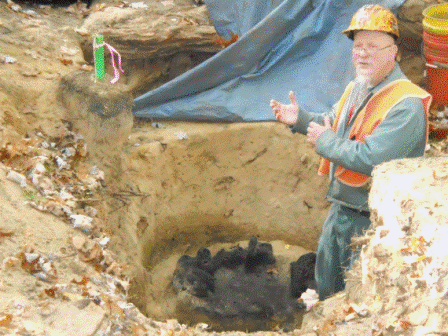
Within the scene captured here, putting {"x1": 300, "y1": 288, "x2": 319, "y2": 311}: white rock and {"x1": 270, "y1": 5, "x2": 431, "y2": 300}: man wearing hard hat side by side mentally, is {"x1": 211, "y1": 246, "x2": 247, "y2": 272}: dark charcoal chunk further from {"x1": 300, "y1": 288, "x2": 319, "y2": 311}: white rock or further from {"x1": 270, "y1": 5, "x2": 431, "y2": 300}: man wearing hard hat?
{"x1": 270, "y1": 5, "x2": 431, "y2": 300}: man wearing hard hat

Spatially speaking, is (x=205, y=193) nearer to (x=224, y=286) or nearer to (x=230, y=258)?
(x=230, y=258)

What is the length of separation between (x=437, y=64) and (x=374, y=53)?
271 cm

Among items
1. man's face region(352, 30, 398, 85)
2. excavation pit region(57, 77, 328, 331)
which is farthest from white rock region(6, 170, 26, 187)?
man's face region(352, 30, 398, 85)

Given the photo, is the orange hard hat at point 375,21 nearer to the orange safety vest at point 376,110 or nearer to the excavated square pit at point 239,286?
the orange safety vest at point 376,110

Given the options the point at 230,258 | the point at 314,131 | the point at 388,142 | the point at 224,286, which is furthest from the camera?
the point at 230,258

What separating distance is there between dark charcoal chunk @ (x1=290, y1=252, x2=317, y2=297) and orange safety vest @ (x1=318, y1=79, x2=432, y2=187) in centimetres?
183

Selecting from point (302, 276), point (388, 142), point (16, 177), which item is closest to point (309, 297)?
point (302, 276)

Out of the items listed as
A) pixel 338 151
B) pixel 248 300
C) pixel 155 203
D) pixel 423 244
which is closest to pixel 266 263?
pixel 248 300

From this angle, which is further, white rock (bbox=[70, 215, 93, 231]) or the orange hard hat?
white rock (bbox=[70, 215, 93, 231])

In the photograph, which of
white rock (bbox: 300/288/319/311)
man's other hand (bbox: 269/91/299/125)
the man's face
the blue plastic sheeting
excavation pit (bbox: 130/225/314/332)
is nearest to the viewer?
the man's face

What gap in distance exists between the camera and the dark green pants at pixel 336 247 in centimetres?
431

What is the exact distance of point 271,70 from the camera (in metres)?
6.24

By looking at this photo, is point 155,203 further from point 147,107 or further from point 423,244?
point 423,244

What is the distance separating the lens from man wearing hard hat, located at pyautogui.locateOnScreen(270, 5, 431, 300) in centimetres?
382
